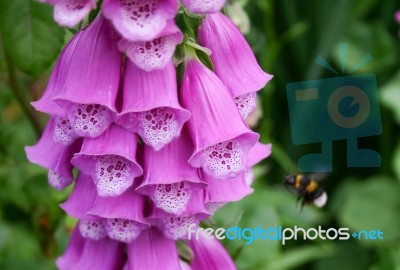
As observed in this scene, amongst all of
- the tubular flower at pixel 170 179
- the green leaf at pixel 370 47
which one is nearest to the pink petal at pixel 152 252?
the tubular flower at pixel 170 179

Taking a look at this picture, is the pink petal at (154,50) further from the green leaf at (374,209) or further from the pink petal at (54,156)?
the green leaf at (374,209)

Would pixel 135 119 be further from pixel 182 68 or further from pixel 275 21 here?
pixel 275 21

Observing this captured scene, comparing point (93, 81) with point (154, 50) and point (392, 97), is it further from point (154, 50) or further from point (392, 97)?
point (392, 97)

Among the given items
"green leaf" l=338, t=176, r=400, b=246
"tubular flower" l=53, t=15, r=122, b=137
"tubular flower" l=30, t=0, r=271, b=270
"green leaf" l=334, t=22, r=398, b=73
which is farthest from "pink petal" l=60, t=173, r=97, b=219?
"green leaf" l=334, t=22, r=398, b=73

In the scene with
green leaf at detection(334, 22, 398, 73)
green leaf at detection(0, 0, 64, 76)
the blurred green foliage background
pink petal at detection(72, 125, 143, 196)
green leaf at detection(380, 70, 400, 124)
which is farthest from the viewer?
green leaf at detection(334, 22, 398, 73)

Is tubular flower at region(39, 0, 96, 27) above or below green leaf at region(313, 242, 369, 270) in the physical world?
above

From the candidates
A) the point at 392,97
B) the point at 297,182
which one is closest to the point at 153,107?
the point at 297,182

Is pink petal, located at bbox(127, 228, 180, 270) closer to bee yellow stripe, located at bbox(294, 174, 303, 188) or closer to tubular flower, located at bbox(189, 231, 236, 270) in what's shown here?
tubular flower, located at bbox(189, 231, 236, 270)

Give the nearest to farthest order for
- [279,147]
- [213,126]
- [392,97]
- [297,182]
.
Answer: [213,126] < [297,182] < [392,97] < [279,147]
